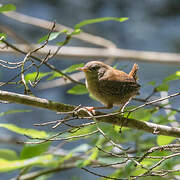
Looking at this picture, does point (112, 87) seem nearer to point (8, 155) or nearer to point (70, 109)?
point (70, 109)

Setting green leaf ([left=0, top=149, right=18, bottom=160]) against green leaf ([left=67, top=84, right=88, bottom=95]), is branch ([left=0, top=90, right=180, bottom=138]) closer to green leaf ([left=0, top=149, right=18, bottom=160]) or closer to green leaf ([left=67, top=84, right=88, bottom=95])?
green leaf ([left=67, top=84, right=88, bottom=95])

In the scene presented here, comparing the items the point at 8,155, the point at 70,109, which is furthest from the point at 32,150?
the point at 70,109

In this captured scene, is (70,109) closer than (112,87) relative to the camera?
Yes

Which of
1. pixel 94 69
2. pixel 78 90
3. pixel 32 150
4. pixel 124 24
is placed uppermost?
pixel 124 24

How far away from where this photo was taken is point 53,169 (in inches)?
82.3

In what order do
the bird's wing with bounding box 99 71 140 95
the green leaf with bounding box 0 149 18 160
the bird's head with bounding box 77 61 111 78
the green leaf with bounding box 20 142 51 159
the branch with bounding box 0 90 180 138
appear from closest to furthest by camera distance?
the branch with bounding box 0 90 180 138
the green leaf with bounding box 20 142 51 159
the green leaf with bounding box 0 149 18 160
the bird's wing with bounding box 99 71 140 95
the bird's head with bounding box 77 61 111 78

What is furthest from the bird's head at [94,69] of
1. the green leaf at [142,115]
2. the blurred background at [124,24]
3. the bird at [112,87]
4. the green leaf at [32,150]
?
the blurred background at [124,24]

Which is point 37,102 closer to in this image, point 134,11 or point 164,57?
point 164,57

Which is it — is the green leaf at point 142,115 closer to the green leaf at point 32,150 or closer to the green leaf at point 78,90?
the green leaf at point 78,90

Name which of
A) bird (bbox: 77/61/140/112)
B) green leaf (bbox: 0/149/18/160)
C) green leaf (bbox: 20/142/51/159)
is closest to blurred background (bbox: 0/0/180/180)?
bird (bbox: 77/61/140/112)

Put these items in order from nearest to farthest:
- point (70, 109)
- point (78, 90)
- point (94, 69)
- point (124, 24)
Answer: point (70, 109)
point (78, 90)
point (94, 69)
point (124, 24)

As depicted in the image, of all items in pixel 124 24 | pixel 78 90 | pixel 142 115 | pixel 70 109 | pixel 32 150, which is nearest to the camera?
pixel 70 109

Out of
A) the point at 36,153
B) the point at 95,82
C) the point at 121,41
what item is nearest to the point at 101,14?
the point at 121,41

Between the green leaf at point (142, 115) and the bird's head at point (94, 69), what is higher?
the bird's head at point (94, 69)
